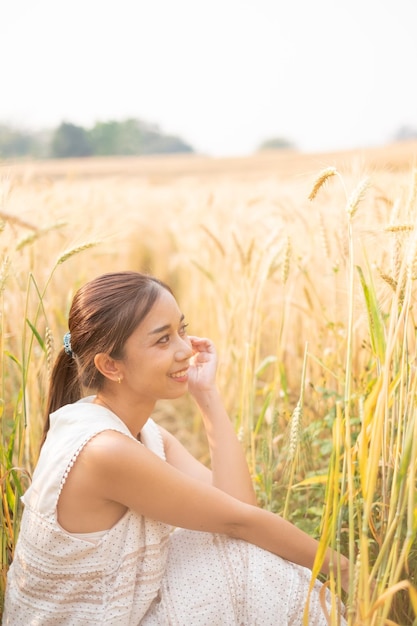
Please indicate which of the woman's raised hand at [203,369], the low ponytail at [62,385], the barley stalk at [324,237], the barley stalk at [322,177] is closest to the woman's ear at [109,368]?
the low ponytail at [62,385]

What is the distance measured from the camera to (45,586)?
1.39 meters

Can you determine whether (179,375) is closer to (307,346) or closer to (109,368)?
(109,368)

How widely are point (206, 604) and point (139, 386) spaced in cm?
41

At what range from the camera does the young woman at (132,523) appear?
4.38 ft

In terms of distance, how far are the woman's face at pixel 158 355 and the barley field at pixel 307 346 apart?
0.69ft

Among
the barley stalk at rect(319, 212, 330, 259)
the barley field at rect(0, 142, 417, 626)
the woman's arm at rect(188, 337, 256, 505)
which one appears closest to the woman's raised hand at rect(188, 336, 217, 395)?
the woman's arm at rect(188, 337, 256, 505)

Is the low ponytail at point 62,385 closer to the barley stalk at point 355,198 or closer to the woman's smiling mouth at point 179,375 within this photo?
the woman's smiling mouth at point 179,375

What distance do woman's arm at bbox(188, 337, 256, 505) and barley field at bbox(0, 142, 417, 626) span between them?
0.37ft

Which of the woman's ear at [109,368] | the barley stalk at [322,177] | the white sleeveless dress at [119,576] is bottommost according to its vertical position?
the white sleeveless dress at [119,576]

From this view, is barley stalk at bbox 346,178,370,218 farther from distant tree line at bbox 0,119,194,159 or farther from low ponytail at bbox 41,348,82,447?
distant tree line at bbox 0,119,194,159

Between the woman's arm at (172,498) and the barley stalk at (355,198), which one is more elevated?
the barley stalk at (355,198)

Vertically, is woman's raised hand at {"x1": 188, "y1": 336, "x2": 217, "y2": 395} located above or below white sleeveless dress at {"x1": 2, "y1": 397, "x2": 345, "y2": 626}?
above

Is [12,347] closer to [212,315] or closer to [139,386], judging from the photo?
[212,315]

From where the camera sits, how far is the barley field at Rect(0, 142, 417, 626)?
1122 mm
